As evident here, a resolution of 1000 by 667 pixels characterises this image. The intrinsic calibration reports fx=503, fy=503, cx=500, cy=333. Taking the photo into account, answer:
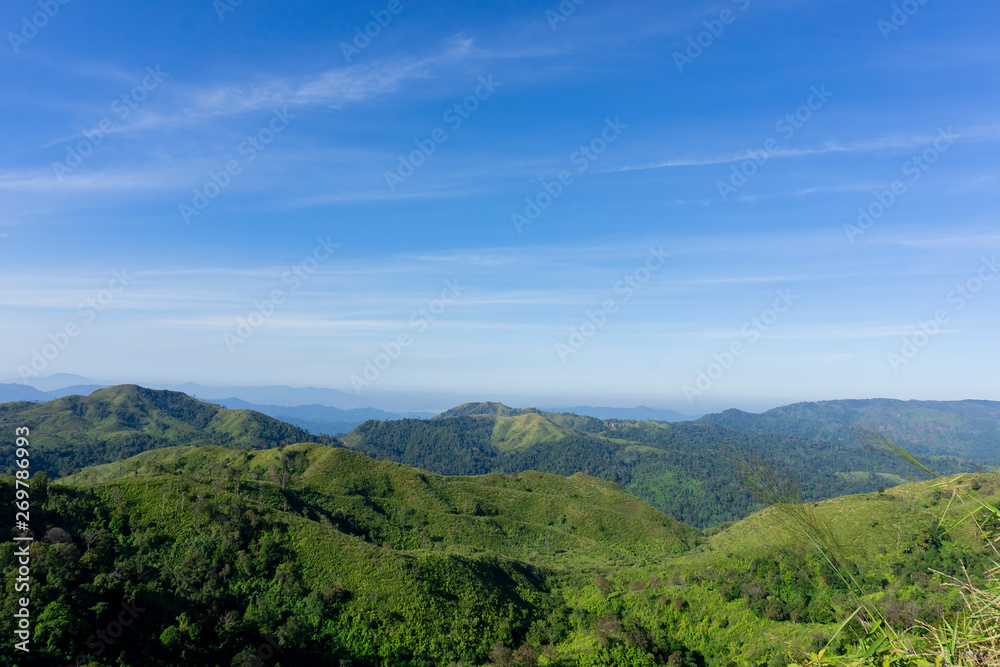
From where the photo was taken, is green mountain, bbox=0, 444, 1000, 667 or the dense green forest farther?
green mountain, bbox=0, 444, 1000, 667

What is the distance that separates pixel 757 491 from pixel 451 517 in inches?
3742

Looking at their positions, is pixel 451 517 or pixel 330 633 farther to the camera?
pixel 451 517

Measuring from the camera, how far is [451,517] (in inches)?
3723

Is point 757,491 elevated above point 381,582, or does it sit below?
above

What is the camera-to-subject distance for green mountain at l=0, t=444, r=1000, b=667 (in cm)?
4006

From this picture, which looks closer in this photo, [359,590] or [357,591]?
[357,591]

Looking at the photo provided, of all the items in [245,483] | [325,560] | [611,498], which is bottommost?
[611,498]

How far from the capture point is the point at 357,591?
53.7m

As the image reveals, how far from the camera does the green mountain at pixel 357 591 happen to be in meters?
40.1

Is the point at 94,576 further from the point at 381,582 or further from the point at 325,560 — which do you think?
the point at 381,582

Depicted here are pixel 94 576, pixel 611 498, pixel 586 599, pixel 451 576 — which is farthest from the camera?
pixel 611 498

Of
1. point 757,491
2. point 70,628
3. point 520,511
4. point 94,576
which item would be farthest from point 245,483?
point 757,491

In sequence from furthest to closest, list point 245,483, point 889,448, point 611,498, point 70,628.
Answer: point 611,498
point 245,483
point 70,628
point 889,448

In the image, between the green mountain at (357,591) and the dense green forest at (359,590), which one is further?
the green mountain at (357,591)
